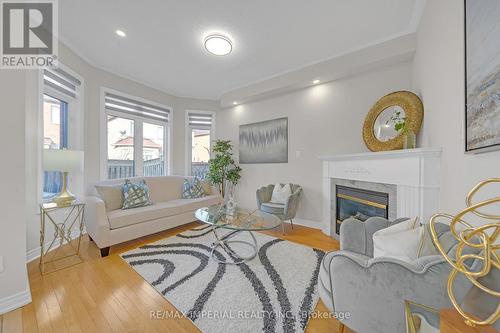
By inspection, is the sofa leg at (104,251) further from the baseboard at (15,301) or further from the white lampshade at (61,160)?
the white lampshade at (61,160)

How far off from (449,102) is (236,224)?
2.10 metres

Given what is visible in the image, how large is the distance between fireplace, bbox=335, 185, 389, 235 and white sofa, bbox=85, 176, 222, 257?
7.40ft

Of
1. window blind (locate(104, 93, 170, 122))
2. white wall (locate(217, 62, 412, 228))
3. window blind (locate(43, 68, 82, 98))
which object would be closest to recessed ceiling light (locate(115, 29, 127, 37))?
window blind (locate(43, 68, 82, 98))

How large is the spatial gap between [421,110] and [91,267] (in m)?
3.99

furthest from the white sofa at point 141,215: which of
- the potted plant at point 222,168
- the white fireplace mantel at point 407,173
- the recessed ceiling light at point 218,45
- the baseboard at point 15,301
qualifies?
the white fireplace mantel at point 407,173

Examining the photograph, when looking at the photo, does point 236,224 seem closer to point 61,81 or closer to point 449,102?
point 449,102

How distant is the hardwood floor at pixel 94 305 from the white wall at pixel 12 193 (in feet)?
0.52

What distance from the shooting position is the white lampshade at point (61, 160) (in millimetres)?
2016

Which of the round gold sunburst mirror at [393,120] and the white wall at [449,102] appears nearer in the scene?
the white wall at [449,102]

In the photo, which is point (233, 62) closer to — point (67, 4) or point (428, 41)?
point (67, 4)

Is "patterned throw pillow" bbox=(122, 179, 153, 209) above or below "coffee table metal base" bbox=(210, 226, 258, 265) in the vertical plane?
above

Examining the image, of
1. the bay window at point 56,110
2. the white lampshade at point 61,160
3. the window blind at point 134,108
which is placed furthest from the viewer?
the window blind at point 134,108

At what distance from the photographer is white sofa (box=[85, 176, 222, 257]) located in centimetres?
238

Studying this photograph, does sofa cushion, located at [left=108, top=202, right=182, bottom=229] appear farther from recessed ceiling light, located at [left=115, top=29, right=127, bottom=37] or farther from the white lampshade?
recessed ceiling light, located at [left=115, top=29, right=127, bottom=37]
